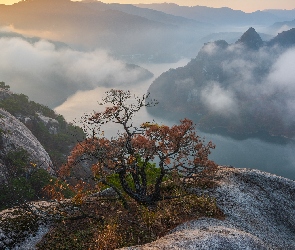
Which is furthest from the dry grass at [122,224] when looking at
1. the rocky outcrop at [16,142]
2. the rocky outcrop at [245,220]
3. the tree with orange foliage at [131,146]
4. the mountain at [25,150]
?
the rocky outcrop at [16,142]

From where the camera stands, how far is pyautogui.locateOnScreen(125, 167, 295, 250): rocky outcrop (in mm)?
13906

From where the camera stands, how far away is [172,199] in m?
19.5

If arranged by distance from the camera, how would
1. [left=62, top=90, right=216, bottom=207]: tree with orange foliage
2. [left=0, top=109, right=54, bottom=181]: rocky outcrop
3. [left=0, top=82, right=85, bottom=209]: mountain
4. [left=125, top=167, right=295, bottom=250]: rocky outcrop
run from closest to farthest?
[left=125, top=167, right=295, bottom=250]: rocky outcrop < [left=62, top=90, right=216, bottom=207]: tree with orange foliage < [left=0, top=82, right=85, bottom=209]: mountain < [left=0, top=109, right=54, bottom=181]: rocky outcrop

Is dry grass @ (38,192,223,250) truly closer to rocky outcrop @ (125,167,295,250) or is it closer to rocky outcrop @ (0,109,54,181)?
rocky outcrop @ (125,167,295,250)

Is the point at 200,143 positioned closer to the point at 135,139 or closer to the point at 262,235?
the point at 135,139

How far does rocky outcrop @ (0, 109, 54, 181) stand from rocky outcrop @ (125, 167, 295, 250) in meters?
22.2

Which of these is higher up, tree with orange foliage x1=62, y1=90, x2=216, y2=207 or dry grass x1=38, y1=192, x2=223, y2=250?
tree with orange foliage x1=62, y1=90, x2=216, y2=207

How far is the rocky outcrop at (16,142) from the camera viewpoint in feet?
116

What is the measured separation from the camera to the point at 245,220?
18797mm

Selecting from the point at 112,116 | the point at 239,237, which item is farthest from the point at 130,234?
the point at 112,116

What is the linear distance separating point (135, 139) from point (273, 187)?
13.7m

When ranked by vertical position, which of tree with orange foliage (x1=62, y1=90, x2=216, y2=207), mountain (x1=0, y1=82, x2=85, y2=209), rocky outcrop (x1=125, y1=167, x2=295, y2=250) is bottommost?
mountain (x1=0, y1=82, x2=85, y2=209)

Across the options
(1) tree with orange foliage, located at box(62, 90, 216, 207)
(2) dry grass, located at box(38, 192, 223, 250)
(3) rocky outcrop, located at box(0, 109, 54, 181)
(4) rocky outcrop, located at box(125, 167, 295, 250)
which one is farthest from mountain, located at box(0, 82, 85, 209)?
(4) rocky outcrop, located at box(125, 167, 295, 250)

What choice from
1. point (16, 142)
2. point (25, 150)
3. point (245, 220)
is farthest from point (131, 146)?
point (16, 142)
